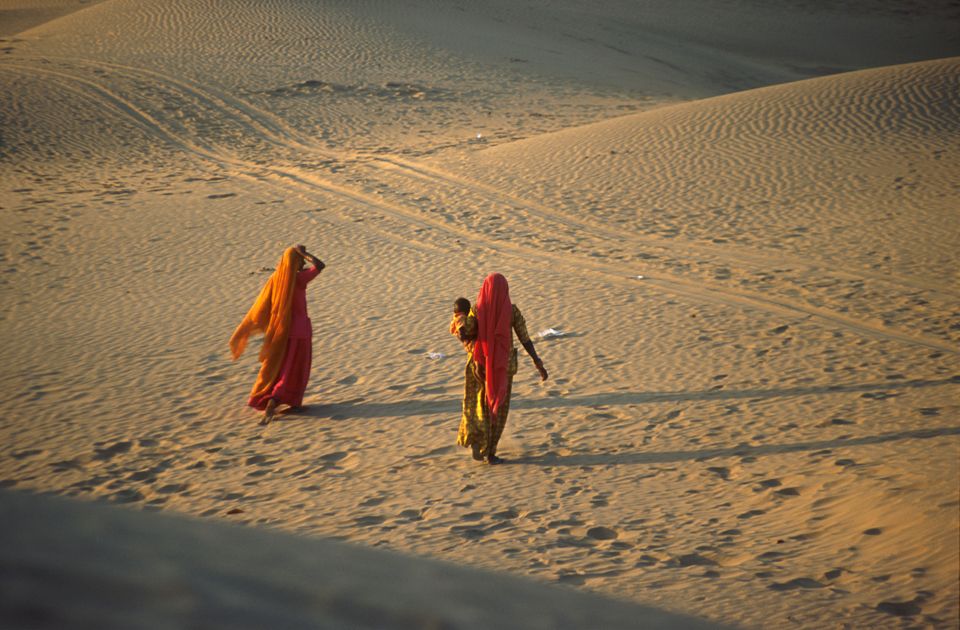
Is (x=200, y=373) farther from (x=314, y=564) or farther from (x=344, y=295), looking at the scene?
(x=314, y=564)

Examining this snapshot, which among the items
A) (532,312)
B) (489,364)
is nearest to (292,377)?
(489,364)

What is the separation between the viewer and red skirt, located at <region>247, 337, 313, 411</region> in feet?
26.4

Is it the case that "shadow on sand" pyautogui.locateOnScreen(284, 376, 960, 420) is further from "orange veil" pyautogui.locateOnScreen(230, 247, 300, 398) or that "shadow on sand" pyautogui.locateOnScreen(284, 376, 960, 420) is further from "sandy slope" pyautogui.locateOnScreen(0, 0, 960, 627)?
"orange veil" pyautogui.locateOnScreen(230, 247, 300, 398)

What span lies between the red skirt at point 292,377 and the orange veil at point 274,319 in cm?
5

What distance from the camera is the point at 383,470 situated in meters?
6.77

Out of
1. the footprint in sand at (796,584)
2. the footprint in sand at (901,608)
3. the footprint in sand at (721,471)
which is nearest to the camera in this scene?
the footprint in sand at (901,608)

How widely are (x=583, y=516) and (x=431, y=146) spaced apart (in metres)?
→ 16.7

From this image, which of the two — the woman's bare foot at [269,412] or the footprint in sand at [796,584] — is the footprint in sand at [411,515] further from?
the woman's bare foot at [269,412]

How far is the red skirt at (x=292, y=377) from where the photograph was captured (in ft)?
26.4

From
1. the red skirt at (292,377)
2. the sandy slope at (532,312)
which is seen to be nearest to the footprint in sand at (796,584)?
the sandy slope at (532,312)

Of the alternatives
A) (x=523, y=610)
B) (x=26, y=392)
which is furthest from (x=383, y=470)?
(x=523, y=610)

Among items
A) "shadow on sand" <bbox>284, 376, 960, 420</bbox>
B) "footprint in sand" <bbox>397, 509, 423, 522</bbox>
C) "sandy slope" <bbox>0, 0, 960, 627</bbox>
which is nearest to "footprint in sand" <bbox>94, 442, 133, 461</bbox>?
"sandy slope" <bbox>0, 0, 960, 627</bbox>

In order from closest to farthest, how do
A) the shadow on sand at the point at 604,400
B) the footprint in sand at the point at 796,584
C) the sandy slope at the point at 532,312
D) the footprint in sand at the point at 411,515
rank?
the footprint in sand at the point at 796,584 < the sandy slope at the point at 532,312 < the footprint in sand at the point at 411,515 < the shadow on sand at the point at 604,400

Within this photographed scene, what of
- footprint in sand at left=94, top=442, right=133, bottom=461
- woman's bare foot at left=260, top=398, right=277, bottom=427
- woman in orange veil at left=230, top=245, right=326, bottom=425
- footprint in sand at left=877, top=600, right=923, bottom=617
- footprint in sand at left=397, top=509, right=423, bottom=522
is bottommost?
footprint in sand at left=94, top=442, right=133, bottom=461
